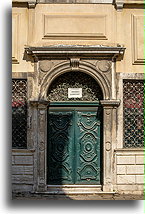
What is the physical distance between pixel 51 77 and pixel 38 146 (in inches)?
39.0

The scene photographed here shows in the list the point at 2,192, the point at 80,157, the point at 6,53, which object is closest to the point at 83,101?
the point at 80,157

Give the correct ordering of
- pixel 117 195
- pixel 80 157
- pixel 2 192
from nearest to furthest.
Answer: pixel 2 192 < pixel 117 195 < pixel 80 157

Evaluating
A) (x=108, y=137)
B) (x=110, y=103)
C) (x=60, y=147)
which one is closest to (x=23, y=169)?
(x=60, y=147)

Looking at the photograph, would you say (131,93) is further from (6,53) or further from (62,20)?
(6,53)

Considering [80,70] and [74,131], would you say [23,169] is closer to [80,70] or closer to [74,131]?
[74,131]

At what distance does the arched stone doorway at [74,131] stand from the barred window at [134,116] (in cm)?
37

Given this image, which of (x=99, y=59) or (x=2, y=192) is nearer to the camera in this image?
(x=2, y=192)

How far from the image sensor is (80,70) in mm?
4961

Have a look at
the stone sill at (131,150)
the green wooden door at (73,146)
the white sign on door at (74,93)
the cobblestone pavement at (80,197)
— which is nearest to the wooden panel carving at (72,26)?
the white sign on door at (74,93)

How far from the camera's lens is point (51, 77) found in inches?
195

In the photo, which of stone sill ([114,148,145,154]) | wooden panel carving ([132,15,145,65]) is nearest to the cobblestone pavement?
stone sill ([114,148,145,154])

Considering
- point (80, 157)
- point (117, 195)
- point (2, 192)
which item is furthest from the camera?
point (80, 157)

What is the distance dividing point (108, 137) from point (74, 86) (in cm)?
89

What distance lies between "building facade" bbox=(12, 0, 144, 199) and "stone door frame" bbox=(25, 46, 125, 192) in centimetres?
1
